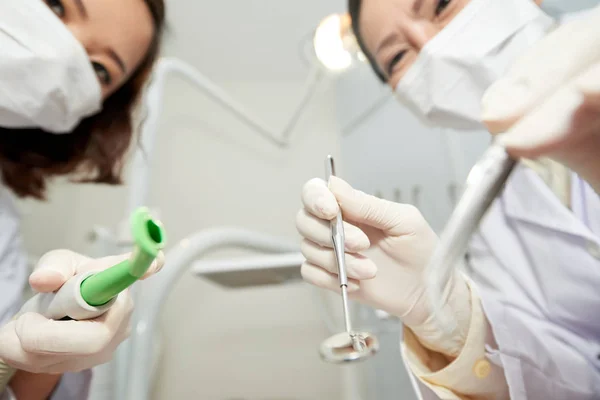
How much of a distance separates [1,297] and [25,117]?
283 millimetres

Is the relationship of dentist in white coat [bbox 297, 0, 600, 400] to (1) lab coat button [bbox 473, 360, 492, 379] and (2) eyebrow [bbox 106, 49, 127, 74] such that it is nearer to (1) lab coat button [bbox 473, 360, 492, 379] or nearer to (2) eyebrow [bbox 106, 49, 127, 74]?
(1) lab coat button [bbox 473, 360, 492, 379]

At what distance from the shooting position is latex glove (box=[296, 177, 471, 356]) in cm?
47

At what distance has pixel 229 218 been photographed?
1349mm

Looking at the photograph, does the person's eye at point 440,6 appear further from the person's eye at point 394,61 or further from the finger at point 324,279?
the finger at point 324,279

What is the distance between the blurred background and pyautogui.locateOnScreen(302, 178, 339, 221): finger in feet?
1.26

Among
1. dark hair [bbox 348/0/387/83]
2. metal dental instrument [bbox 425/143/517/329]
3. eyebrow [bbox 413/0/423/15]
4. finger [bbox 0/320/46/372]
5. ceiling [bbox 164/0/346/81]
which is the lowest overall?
finger [bbox 0/320/46/372]

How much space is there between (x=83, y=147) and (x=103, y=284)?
67 centimetres

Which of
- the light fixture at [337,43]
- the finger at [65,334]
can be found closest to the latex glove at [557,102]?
the finger at [65,334]

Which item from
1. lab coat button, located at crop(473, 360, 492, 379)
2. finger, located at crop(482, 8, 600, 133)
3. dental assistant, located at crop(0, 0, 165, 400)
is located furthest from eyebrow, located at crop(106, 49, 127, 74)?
lab coat button, located at crop(473, 360, 492, 379)

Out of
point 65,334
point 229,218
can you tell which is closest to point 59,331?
point 65,334

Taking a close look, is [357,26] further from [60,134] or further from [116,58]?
[60,134]

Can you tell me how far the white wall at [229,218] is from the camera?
1.13m

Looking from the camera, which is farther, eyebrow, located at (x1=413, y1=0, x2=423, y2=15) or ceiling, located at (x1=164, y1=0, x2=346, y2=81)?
ceiling, located at (x1=164, y1=0, x2=346, y2=81)

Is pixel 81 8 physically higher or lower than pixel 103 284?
higher
